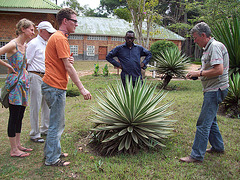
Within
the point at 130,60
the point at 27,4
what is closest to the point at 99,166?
the point at 130,60

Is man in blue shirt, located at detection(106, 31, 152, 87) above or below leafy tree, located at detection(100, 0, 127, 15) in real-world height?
below

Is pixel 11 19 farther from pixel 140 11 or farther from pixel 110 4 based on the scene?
pixel 110 4

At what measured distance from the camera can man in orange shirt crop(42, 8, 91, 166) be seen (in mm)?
3064

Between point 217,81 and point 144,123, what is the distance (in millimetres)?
1339

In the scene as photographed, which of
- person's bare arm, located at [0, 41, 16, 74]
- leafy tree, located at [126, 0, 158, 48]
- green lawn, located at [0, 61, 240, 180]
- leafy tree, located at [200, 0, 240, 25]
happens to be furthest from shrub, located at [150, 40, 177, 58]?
person's bare arm, located at [0, 41, 16, 74]

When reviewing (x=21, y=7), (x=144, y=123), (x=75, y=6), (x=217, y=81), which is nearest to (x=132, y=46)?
(x=144, y=123)

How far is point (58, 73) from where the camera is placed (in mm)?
3158

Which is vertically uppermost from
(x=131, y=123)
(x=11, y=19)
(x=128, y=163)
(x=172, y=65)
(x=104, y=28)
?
(x=104, y=28)

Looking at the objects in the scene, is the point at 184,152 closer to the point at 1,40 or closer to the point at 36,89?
the point at 36,89

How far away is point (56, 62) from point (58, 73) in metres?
0.15

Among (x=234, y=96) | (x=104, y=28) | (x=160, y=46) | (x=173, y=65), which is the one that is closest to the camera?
(x=234, y=96)

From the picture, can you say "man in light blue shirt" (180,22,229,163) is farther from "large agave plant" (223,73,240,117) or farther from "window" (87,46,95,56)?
"window" (87,46,95,56)

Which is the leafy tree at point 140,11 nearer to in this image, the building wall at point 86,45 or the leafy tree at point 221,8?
→ the leafy tree at point 221,8

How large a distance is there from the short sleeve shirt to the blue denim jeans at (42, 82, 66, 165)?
2.08m
